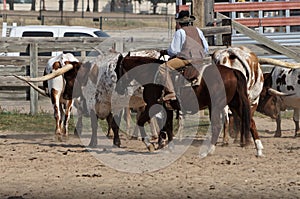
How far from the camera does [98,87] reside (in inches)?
495

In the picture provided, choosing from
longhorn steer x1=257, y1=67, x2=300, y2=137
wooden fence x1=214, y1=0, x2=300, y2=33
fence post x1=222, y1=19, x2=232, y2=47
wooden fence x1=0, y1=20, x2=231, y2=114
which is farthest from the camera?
wooden fence x1=214, y1=0, x2=300, y2=33

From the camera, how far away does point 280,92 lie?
590 inches

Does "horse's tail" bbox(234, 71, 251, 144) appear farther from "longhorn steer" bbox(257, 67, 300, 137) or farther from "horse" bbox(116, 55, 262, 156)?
"longhorn steer" bbox(257, 67, 300, 137)

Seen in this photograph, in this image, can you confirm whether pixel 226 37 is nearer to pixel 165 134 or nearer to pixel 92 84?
pixel 92 84

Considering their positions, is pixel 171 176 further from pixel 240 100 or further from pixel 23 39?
pixel 23 39

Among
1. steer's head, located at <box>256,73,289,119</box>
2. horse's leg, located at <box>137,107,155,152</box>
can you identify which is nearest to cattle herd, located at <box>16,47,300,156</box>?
horse's leg, located at <box>137,107,155,152</box>

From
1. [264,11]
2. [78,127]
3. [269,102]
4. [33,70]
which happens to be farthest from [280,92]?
[264,11]

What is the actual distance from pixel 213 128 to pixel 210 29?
540cm

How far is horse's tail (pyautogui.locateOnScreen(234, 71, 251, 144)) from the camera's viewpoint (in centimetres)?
1151

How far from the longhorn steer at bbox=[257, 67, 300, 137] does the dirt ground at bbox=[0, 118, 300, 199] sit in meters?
1.67

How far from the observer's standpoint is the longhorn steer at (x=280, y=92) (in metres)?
15.1

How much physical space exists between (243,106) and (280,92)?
3.59m

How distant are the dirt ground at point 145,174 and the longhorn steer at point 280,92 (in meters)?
1.67

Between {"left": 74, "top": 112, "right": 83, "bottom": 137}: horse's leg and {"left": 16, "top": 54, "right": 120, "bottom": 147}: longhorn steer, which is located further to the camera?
{"left": 74, "top": 112, "right": 83, "bottom": 137}: horse's leg
